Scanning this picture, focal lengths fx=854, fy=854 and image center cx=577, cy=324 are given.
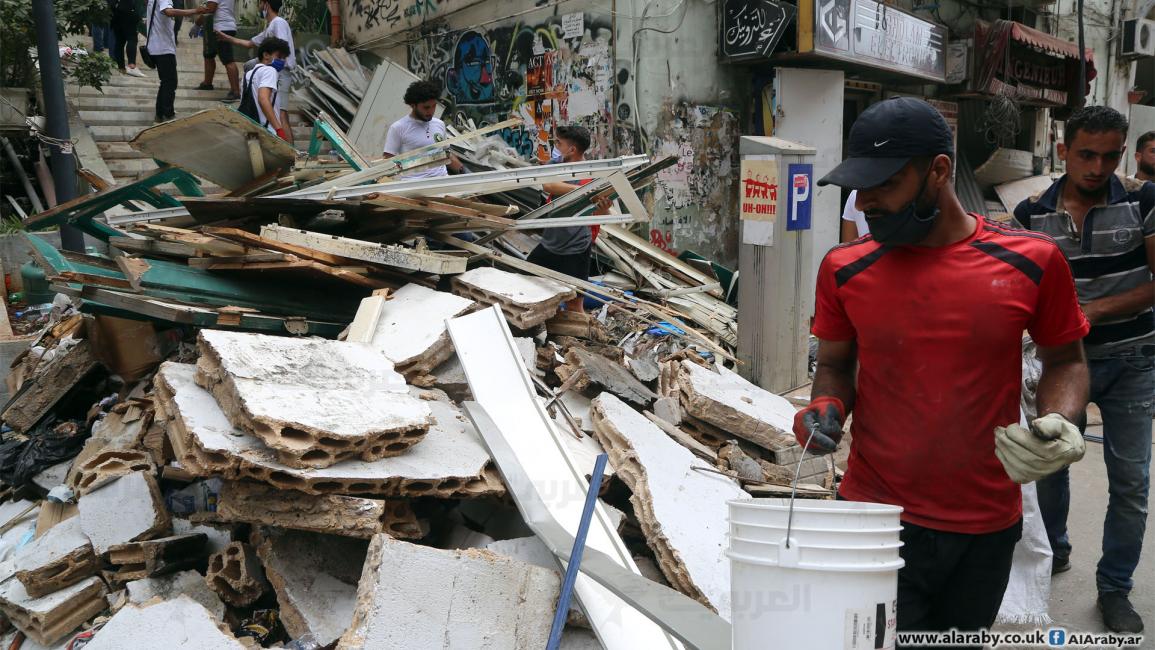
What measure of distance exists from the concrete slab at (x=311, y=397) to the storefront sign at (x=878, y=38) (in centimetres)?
726

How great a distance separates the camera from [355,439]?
3.28m

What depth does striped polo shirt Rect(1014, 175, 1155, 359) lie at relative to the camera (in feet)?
11.6

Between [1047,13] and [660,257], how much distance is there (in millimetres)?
10951

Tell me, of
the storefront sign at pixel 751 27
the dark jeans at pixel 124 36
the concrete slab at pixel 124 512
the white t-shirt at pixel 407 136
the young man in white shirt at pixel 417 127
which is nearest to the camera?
the concrete slab at pixel 124 512

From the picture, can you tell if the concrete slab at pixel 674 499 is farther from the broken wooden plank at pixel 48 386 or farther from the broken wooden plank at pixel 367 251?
the broken wooden plank at pixel 48 386

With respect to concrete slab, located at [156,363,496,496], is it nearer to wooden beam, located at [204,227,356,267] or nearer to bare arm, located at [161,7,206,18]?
wooden beam, located at [204,227,356,267]

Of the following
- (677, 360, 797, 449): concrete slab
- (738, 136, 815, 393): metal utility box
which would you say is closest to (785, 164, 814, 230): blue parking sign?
(738, 136, 815, 393): metal utility box

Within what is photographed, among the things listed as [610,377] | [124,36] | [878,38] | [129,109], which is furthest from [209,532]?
[124,36]

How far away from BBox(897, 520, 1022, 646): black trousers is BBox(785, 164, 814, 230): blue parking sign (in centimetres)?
428

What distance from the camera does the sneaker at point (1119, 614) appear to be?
11.9ft

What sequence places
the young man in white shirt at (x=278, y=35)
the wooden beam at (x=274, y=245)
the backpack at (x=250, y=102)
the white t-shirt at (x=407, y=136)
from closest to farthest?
the wooden beam at (x=274, y=245)
the white t-shirt at (x=407, y=136)
the backpack at (x=250, y=102)
the young man in white shirt at (x=278, y=35)

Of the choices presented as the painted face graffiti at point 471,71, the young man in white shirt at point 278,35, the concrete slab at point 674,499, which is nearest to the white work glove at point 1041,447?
the concrete slab at point 674,499

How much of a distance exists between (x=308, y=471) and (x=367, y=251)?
236cm

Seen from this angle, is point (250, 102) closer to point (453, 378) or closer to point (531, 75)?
point (531, 75)
